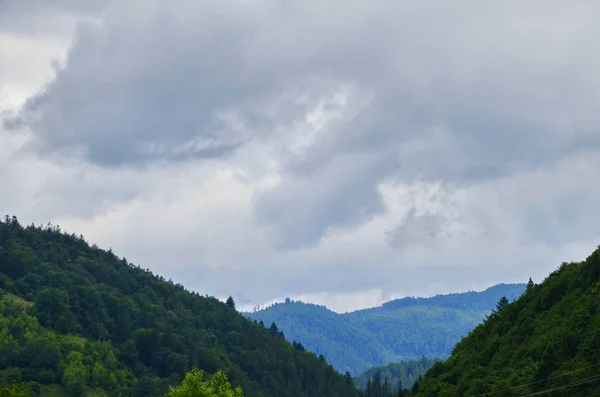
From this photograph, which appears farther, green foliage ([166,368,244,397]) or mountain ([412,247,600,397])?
green foliage ([166,368,244,397])

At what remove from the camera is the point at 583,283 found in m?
109

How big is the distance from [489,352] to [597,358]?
108 feet

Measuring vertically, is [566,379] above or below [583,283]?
below

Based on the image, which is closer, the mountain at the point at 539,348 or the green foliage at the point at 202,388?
the mountain at the point at 539,348

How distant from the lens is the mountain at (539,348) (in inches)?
3588

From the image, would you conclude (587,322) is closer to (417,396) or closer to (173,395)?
(417,396)

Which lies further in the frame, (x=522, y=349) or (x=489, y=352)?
(x=489, y=352)

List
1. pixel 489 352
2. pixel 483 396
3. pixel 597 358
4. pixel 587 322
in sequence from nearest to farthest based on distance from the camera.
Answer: pixel 597 358
pixel 587 322
pixel 483 396
pixel 489 352

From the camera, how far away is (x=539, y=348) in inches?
4013

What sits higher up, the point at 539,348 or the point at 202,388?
the point at 202,388

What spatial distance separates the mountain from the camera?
91.1m

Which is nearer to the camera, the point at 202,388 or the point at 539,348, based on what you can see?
the point at 539,348

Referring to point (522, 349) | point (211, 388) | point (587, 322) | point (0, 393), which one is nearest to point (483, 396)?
point (522, 349)

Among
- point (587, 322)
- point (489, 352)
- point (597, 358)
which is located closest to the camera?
point (597, 358)
